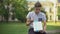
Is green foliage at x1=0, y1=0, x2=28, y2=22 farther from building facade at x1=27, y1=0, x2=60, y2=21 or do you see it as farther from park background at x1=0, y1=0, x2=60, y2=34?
building facade at x1=27, y1=0, x2=60, y2=21

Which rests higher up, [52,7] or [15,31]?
[52,7]

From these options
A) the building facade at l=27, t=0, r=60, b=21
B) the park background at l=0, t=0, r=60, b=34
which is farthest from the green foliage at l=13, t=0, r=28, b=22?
the building facade at l=27, t=0, r=60, b=21

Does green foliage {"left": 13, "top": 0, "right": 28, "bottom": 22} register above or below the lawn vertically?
above

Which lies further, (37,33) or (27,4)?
(27,4)

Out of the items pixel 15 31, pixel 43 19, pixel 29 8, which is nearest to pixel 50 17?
pixel 29 8

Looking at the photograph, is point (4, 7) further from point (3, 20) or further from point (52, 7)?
point (52, 7)

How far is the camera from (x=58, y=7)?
20.1 ft

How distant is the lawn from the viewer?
19.9 feet

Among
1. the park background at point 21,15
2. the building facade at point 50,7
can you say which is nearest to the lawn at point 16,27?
the park background at point 21,15

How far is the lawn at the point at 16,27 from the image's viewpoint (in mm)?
6059

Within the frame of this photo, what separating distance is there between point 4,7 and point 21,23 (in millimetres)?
787

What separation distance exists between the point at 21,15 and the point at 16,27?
1.41ft

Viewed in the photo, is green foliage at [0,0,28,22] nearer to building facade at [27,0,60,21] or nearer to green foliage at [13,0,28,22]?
green foliage at [13,0,28,22]

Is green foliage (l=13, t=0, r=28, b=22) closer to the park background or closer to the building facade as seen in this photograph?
the park background
